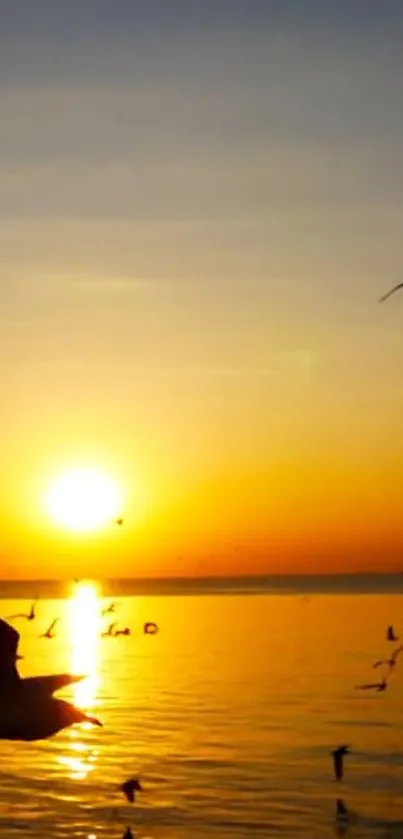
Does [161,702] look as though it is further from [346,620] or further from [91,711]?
[346,620]

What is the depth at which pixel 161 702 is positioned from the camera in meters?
51.1

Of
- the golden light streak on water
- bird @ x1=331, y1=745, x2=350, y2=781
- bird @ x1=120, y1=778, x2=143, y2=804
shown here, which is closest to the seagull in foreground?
the golden light streak on water

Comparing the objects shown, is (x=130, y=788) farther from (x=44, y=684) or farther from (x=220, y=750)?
(x=44, y=684)

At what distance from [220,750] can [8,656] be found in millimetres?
27738

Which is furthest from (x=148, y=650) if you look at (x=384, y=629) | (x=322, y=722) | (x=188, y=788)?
(x=188, y=788)

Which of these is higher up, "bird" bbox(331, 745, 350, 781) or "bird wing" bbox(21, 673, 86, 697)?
"bird wing" bbox(21, 673, 86, 697)

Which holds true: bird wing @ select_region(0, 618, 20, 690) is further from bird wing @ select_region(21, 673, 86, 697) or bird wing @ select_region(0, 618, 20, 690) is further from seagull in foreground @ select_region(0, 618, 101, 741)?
bird wing @ select_region(21, 673, 86, 697)

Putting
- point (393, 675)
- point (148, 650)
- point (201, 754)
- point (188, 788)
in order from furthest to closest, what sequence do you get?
point (148, 650) → point (393, 675) → point (201, 754) → point (188, 788)

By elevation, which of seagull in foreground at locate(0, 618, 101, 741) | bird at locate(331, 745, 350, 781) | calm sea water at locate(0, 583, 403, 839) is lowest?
calm sea water at locate(0, 583, 403, 839)

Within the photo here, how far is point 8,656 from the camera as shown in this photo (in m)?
12.5

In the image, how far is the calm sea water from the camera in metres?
30.0

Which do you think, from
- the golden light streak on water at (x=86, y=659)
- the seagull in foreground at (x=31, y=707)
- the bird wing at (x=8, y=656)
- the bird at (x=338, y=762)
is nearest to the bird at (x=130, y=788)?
the golden light streak on water at (x=86, y=659)

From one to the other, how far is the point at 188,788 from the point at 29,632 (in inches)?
3180

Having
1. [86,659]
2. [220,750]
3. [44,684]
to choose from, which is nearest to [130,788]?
[220,750]
